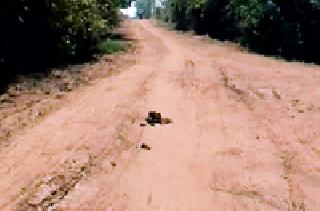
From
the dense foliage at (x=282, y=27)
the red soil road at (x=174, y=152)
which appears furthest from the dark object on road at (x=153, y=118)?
the dense foliage at (x=282, y=27)

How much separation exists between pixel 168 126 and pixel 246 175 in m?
2.15

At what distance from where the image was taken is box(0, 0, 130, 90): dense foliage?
11.0 metres

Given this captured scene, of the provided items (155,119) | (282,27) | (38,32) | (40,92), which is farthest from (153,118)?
(282,27)

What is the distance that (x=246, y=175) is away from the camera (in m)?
5.50

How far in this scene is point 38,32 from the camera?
12016mm

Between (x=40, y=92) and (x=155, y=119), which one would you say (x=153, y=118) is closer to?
(x=155, y=119)

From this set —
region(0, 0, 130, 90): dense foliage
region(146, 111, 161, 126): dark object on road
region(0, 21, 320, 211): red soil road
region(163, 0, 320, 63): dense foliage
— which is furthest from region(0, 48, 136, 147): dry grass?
region(163, 0, 320, 63): dense foliage

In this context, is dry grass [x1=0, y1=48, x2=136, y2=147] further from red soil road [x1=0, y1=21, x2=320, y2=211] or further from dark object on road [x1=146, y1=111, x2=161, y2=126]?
dark object on road [x1=146, y1=111, x2=161, y2=126]

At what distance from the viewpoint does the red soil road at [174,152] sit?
16.0 feet

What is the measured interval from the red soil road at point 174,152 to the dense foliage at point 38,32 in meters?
2.19

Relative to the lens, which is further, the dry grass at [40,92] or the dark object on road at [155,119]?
the dry grass at [40,92]

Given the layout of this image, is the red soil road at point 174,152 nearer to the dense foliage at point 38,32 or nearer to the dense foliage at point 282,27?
the dense foliage at point 38,32

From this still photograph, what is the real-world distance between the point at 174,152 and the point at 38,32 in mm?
7068

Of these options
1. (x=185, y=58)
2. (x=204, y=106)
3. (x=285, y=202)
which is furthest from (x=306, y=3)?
(x=285, y=202)
